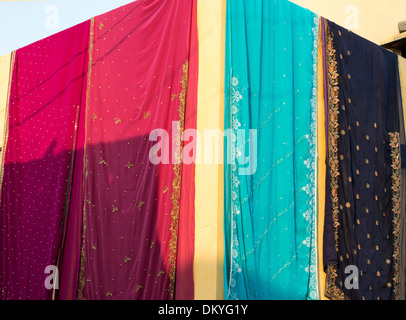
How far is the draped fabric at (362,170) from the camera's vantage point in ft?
13.2

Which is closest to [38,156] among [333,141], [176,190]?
[176,190]

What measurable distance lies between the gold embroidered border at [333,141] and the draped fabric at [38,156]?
233cm

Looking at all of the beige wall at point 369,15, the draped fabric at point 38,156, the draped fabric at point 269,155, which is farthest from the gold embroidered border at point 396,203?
the draped fabric at point 38,156

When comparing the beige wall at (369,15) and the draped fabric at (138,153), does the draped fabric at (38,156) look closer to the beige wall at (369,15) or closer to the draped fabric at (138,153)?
the draped fabric at (138,153)

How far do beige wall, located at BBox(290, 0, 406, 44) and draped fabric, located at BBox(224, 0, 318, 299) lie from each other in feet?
7.82

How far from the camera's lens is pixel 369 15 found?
6.14m

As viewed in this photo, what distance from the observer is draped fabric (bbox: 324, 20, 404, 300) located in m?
4.02

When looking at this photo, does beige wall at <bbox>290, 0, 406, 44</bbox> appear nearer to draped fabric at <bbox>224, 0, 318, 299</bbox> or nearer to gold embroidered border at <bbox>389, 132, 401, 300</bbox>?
gold embroidered border at <bbox>389, 132, 401, 300</bbox>

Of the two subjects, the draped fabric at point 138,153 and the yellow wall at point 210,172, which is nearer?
the yellow wall at point 210,172

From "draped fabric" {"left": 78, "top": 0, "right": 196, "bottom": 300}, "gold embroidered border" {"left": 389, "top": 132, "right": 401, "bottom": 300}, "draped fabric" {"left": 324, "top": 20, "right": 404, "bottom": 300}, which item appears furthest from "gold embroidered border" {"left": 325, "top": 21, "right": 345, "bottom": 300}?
"draped fabric" {"left": 78, "top": 0, "right": 196, "bottom": 300}

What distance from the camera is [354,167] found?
14.0ft

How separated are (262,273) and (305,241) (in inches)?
19.1

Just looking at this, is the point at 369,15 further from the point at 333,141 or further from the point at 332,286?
the point at 332,286
